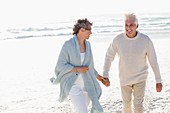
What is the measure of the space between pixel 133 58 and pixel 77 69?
37.2 inches

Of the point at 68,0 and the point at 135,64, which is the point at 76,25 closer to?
the point at 135,64

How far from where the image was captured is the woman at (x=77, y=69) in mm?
5410

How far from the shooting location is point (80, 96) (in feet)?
17.8

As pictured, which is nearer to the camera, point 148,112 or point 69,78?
point 69,78

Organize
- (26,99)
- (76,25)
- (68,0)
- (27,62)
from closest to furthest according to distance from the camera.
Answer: (76,25) → (26,99) → (27,62) → (68,0)

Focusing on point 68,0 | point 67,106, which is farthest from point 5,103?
point 68,0

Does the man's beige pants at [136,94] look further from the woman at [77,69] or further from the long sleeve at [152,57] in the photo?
the woman at [77,69]

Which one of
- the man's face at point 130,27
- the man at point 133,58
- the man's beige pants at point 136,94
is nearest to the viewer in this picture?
the man's face at point 130,27

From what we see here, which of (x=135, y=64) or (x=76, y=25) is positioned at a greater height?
(x=76, y=25)

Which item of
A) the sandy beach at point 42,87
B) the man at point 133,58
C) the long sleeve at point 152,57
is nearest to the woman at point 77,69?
the man at point 133,58

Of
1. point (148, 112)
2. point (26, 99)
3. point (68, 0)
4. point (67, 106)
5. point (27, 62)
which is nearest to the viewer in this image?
point (148, 112)

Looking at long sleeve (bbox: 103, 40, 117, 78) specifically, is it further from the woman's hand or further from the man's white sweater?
the woman's hand

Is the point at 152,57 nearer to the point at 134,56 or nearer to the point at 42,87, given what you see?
the point at 134,56

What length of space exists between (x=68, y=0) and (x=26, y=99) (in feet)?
172
